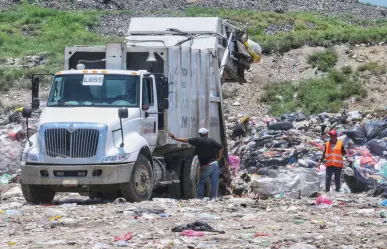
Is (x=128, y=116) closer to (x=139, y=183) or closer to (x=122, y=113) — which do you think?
(x=122, y=113)

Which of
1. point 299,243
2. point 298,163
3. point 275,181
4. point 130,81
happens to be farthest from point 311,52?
point 299,243

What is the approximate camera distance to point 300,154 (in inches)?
734

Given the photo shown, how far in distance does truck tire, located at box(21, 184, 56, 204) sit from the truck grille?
27.8 inches

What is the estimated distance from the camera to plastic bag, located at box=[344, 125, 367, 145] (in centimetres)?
1921

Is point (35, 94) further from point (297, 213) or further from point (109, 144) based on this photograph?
point (297, 213)

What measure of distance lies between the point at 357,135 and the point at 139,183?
25.1 ft

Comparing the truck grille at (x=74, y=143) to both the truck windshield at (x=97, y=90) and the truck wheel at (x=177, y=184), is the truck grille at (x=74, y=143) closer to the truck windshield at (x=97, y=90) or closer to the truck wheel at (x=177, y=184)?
the truck windshield at (x=97, y=90)

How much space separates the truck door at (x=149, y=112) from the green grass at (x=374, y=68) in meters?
19.9

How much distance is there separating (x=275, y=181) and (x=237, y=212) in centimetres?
390

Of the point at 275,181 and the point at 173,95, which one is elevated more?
the point at 173,95

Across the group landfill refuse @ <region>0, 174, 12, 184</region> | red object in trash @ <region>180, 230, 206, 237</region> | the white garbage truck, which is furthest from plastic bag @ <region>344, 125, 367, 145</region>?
red object in trash @ <region>180, 230, 206, 237</region>

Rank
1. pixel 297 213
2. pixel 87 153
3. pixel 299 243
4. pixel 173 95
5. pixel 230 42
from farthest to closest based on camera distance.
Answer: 1. pixel 230 42
2. pixel 173 95
3. pixel 87 153
4. pixel 297 213
5. pixel 299 243

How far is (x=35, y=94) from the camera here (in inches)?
537

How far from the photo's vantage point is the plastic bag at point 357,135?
19208 mm
